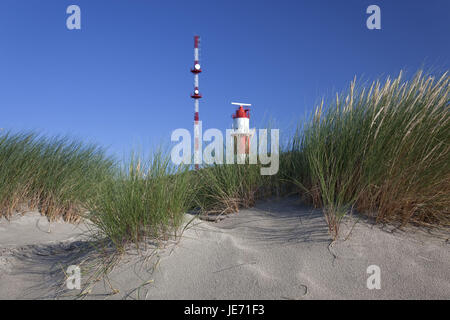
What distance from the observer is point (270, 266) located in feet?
8.08

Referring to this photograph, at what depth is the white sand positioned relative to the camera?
2219 mm

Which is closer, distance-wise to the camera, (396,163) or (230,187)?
(396,163)

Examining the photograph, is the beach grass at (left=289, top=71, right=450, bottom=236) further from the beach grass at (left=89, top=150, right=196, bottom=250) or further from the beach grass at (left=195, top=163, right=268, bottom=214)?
the beach grass at (left=89, top=150, right=196, bottom=250)

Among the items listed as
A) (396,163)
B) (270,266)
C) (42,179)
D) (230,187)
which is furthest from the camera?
(42,179)

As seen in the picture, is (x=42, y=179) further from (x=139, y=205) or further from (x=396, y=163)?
(x=396, y=163)

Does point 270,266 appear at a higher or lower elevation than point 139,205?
lower

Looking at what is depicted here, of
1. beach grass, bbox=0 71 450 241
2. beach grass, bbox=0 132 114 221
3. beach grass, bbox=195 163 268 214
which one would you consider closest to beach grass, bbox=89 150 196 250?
beach grass, bbox=0 71 450 241

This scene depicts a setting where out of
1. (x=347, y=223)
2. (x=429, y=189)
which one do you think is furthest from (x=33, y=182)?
(x=429, y=189)

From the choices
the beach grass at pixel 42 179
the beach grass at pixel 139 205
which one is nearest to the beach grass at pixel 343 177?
the beach grass at pixel 139 205

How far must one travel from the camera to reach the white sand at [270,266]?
2.22 metres

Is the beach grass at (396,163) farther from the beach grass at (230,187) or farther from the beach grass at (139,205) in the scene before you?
the beach grass at (139,205)

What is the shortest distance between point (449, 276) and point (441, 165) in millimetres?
1148

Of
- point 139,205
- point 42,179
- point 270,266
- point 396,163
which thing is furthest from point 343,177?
point 42,179
